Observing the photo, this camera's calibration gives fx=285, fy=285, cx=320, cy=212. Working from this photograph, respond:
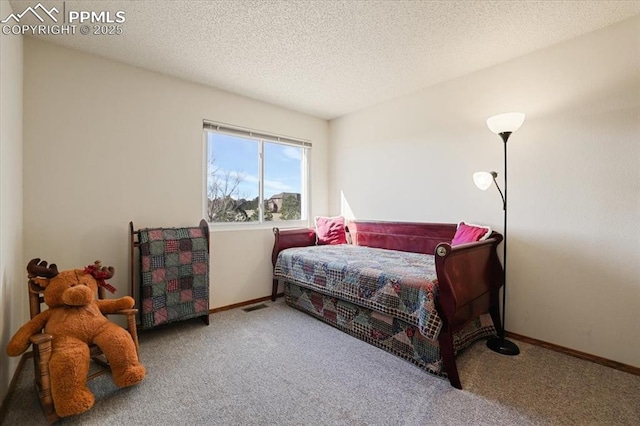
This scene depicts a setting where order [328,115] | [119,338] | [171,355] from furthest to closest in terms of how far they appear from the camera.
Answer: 1. [328,115]
2. [171,355]
3. [119,338]

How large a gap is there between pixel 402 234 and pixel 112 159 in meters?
2.93

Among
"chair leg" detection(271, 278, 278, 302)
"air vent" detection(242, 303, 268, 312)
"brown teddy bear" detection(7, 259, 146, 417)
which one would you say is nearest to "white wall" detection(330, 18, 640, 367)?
"chair leg" detection(271, 278, 278, 302)

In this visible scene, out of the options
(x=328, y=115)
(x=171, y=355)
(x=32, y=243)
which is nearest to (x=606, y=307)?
(x=171, y=355)

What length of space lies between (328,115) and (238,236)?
6.91 ft

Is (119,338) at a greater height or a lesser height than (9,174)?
lesser

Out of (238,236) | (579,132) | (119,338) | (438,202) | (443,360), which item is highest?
(579,132)

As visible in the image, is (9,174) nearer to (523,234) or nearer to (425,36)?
(425,36)

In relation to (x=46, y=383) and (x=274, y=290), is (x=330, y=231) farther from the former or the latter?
(x=46, y=383)

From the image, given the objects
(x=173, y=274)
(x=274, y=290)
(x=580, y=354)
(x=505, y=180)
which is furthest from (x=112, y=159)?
(x=580, y=354)

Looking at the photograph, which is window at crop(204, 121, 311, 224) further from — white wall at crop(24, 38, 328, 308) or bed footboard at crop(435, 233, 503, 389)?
bed footboard at crop(435, 233, 503, 389)

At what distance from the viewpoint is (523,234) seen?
243cm

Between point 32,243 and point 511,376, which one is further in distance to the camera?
point 32,243

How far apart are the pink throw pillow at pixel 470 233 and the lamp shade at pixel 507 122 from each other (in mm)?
832

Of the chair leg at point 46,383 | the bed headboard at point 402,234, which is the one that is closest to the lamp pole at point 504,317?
the bed headboard at point 402,234
